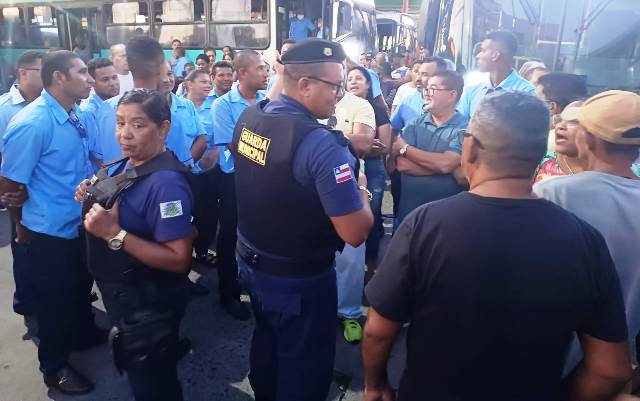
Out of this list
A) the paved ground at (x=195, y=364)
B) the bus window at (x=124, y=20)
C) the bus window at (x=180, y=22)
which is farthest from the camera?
Result: the bus window at (x=124, y=20)

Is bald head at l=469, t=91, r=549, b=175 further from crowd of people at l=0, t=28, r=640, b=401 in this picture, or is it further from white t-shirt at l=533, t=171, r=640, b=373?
white t-shirt at l=533, t=171, r=640, b=373

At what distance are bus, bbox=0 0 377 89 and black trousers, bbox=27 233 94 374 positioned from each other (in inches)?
266

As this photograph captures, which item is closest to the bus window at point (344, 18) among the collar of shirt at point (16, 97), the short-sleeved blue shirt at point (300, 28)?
the short-sleeved blue shirt at point (300, 28)

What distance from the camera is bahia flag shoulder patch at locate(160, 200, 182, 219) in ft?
6.17

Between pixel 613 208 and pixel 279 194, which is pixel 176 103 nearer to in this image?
pixel 279 194

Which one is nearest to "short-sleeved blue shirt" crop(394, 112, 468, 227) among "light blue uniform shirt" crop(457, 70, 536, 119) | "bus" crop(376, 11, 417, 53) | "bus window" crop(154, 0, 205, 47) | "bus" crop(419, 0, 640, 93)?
"light blue uniform shirt" crop(457, 70, 536, 119)

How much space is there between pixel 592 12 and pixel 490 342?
548 centimetres

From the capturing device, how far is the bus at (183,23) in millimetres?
8828

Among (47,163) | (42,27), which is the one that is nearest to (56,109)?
(47,163)

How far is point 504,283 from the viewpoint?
4.05 feet

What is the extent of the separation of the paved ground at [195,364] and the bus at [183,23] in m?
6.38

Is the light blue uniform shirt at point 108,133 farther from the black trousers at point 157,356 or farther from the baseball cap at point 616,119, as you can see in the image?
the baseball cap at point 616,119

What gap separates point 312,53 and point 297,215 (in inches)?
27.7

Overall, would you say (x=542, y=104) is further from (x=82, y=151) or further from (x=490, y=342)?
(x=82, y=151)
